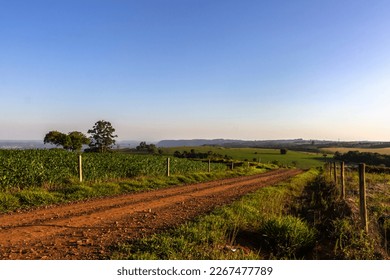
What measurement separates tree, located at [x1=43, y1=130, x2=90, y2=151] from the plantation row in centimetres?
6279

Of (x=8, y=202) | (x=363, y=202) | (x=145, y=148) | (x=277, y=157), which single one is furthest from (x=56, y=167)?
(x=277, y=157)

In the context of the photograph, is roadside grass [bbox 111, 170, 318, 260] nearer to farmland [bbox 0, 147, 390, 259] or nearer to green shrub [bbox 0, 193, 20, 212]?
farmland [bbox 0, 147, 390, 259]

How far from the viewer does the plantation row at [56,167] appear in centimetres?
1362

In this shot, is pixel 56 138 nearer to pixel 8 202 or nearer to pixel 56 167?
pixel 56 167

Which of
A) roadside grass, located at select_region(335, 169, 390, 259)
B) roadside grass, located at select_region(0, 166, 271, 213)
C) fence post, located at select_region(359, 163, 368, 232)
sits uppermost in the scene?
fence post, located at select_region(359, 163, 368, 232)

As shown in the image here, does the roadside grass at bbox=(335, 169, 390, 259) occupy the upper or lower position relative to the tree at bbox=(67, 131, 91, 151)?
lower

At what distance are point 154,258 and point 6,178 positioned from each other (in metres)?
10.8

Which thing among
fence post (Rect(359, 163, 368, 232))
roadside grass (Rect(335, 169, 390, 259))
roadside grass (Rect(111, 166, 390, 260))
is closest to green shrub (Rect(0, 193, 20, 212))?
roadside grass (Rect(111, 166, 390, 260))

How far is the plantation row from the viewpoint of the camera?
13.6m

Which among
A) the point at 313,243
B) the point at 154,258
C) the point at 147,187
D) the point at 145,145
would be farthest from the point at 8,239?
the point at 145,145

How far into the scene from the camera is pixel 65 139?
81.1 m

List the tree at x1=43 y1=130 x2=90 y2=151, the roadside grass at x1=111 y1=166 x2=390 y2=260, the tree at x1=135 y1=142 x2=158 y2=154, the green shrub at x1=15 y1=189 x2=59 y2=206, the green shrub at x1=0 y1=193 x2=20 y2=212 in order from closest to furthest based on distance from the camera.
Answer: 1. the roadside grass at x1=111 y1=166 x2=390 y2=260
2. the green shrub at x1=0 y1=193 x2=20 y2=212
3. the green shrub at x1=15 y1=189 x2=59 y2=206
4. the tree at x1=43 y1=130 x2=90 y2=151
5. the tree at x1=135 y1=142 x2=158 y2=154

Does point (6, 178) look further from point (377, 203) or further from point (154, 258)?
point (377, 203)

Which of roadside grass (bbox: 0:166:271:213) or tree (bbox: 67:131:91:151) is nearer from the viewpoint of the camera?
roadside grass (bbox: 0:166:271:213)
